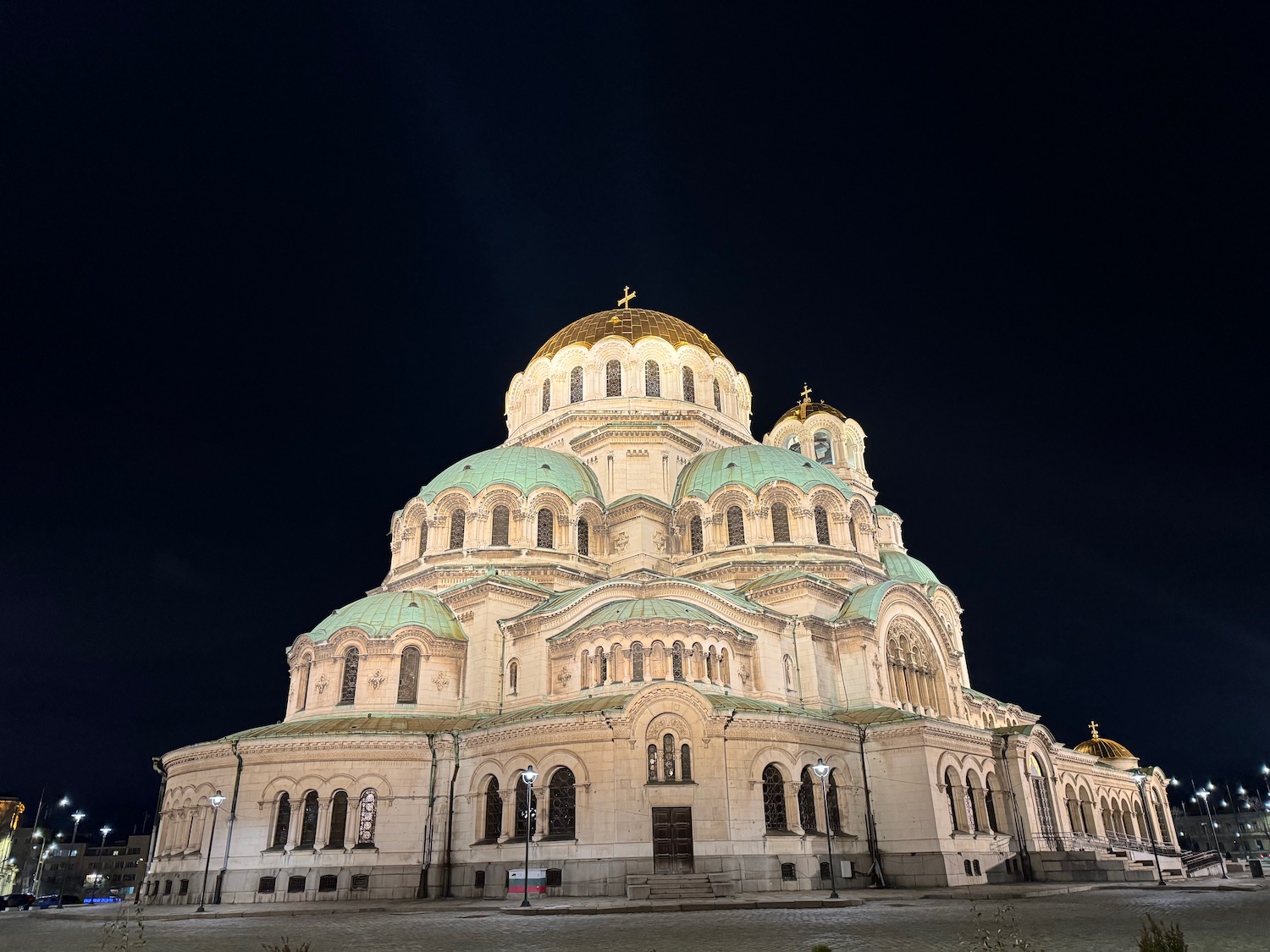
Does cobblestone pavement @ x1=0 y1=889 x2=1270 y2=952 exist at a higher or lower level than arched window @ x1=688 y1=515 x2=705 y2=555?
lower

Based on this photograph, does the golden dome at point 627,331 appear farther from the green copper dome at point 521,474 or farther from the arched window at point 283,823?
the arched window at point 283,823

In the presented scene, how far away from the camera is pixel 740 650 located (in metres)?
31.9

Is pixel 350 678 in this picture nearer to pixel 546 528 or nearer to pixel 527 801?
pixel 546 528

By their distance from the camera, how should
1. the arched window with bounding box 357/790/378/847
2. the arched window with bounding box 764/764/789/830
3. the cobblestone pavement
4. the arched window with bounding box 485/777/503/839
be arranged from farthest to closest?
the arched window with bounding box 357/790/378/847 < the arched window with bounding box 485/777/503/839 < the arched window with bounding box 764/764/789/830 < the cobblestone pavement

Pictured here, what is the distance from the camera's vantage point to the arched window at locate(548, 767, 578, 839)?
27.4 metres

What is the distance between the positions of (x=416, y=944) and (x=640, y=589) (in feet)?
67.2

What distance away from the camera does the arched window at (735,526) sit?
3819 cm

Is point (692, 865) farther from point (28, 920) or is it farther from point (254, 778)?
point (28, 920)

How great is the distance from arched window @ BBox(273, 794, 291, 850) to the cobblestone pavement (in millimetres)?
6790

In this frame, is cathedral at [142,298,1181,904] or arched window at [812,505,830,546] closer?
cathedral at [142,298,1181,904]

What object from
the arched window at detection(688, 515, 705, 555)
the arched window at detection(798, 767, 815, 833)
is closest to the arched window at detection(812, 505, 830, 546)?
the arched window at detection(688, 515, 705, 555)

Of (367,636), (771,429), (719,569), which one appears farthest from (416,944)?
(771,429)

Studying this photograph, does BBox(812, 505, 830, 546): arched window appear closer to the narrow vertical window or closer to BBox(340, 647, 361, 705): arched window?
BBox(340, 647, 361, 705): arched window

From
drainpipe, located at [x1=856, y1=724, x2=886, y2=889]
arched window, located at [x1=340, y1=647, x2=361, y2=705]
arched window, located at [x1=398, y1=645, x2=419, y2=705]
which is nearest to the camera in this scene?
drainpipe, located at [x1=856, y1=724, x2=886, y2=889]
